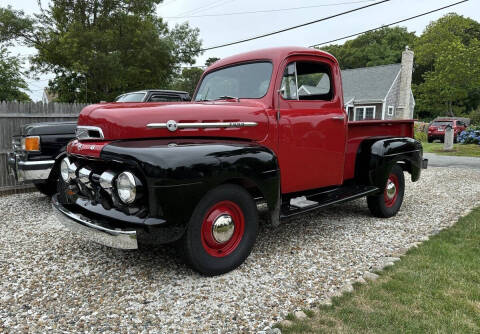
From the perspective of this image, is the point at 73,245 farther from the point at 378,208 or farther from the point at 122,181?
the point at 378,208

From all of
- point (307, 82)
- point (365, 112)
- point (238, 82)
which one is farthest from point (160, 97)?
point (365, 112)

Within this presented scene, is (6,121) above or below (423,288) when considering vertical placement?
above

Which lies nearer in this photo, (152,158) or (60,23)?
(152,158)

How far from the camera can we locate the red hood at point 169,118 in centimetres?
287

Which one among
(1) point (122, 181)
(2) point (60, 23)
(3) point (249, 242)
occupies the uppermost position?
(2) point (60, 23)

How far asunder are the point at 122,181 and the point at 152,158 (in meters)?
0.30

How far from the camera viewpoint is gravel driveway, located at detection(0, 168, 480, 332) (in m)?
2.44

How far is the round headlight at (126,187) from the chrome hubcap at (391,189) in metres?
3.85

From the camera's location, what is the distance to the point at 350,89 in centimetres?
2825

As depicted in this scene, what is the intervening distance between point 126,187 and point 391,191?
4.02m

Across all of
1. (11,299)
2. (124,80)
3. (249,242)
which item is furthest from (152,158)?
(124,80)

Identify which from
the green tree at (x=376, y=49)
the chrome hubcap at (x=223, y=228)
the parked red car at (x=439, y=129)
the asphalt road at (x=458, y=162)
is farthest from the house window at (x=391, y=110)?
the chrome hubcap at (x=223, y=228)

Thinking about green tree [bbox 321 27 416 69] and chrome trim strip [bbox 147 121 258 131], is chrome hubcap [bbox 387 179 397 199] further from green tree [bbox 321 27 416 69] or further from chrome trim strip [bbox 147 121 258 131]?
green tree [bbox 321 27 416 69]

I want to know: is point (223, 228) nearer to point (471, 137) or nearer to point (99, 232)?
point (99, 232)
